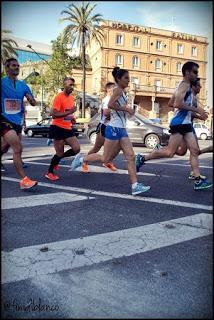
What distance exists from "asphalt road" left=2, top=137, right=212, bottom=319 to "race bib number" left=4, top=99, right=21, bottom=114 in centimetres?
16

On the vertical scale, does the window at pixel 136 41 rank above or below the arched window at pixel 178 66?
above

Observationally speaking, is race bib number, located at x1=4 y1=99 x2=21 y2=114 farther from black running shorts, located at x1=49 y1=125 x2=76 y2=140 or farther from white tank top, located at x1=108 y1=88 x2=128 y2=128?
black running shorts, located at x1=49 y1=125 x2=76 y2=140

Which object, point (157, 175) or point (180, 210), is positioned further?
point (157, 175)

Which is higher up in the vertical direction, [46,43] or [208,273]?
[46,43]

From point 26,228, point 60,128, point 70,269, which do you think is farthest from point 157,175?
point 70,269

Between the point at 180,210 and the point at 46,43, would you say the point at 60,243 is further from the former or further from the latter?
the point at 46,43

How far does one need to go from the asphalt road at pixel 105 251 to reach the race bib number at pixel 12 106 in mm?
159

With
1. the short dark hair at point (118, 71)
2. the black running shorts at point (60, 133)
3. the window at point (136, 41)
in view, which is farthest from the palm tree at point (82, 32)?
the black running shorts at point (60, 133)

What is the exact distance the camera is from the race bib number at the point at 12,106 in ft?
4.04

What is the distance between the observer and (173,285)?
234cm

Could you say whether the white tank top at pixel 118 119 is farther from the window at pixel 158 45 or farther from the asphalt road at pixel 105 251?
the window at pixel 158 45

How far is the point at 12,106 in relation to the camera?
1.32 meters

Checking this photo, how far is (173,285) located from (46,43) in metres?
1.63

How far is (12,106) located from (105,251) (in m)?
1.89
